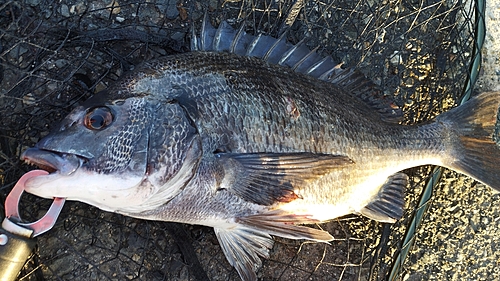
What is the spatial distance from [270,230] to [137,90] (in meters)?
0.79

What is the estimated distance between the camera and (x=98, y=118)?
60.2 inches

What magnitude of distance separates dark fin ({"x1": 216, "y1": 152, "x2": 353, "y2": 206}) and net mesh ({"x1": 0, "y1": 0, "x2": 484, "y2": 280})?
0.59 m

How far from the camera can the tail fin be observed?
6.82 ft

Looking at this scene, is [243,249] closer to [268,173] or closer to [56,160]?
[268,173]

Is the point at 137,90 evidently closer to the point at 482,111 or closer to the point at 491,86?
the point at 482,111

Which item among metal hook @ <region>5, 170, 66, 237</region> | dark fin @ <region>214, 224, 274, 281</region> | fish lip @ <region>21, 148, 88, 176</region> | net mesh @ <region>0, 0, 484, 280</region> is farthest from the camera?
net mesh @ <region>0, 0, 484, 280</region>

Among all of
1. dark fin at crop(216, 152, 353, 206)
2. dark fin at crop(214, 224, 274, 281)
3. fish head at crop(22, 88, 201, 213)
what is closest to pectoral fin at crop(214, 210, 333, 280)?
dark fin at crop(214, 224, 274, 281)

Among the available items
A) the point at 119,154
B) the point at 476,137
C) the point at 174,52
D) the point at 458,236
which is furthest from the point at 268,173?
the point at 458,236

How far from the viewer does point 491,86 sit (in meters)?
2.51

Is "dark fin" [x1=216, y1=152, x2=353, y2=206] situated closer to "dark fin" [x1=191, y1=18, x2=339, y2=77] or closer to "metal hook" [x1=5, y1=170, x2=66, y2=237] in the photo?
"dark fin" [x1=191, y1=18, x2=339, y2=77]

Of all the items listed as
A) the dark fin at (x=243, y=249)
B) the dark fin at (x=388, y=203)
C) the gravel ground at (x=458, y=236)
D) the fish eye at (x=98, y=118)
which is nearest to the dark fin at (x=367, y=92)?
the dark fin at (x=388, y=203)

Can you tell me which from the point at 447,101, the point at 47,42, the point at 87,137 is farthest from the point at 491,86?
the point at 47,42

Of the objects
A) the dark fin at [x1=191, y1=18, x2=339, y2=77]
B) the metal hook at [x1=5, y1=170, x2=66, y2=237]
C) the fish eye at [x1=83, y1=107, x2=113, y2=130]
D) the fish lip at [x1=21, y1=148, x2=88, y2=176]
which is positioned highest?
the dark fin at [x1=191, y1=18, x2=339, y2=77]

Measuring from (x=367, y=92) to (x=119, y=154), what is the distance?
128 cm
